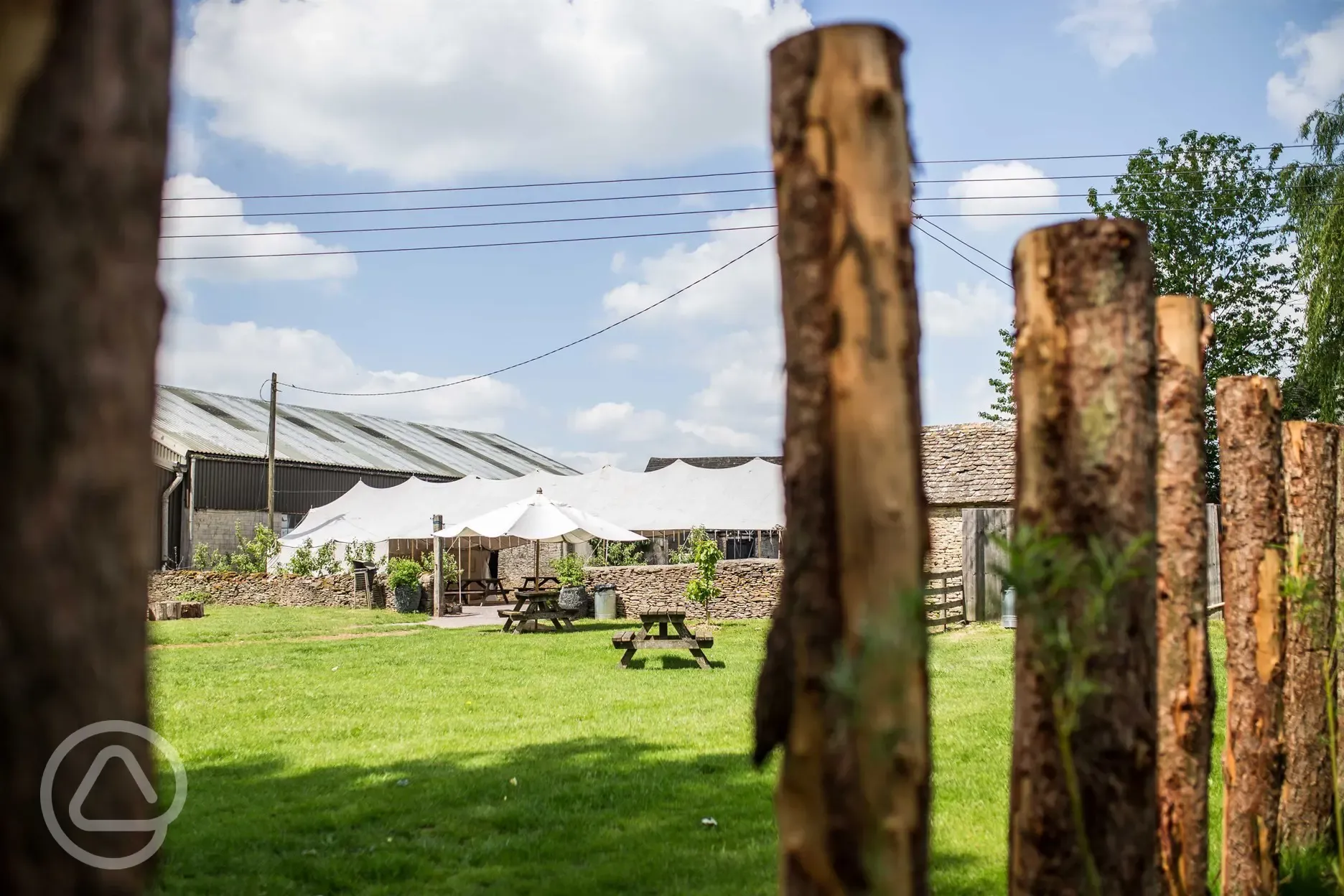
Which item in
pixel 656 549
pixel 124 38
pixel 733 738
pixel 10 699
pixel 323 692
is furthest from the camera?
pixel 656 549

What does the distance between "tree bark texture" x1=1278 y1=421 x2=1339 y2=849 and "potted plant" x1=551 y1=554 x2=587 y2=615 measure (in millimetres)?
17420

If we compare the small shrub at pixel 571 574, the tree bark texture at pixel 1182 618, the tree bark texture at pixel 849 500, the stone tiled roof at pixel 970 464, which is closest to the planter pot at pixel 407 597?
the small shrub at pixel 571 574

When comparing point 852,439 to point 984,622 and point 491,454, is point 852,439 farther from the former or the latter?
point 491,454

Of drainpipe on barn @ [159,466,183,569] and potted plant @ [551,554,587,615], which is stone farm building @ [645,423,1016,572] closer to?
potted plant @ [551,554,587,615]

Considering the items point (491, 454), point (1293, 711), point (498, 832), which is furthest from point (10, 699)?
point (491, 454)

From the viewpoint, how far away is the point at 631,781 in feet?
23.0

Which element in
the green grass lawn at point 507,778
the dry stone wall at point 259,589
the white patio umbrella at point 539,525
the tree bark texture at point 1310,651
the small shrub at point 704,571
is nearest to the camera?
the tree bark texture at point 1310,651

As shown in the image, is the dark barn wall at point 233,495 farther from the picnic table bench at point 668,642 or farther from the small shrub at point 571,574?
the picnic table bench at point 668,642

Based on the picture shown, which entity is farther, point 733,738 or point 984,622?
point 984,622

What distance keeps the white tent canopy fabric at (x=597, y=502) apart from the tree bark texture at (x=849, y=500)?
21.6 m

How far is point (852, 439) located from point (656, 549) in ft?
95.3

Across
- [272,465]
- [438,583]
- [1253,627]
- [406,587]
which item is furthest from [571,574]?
[1253,627]

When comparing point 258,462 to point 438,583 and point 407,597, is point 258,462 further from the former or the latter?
point 438,583

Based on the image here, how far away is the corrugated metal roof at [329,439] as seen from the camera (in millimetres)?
35531
